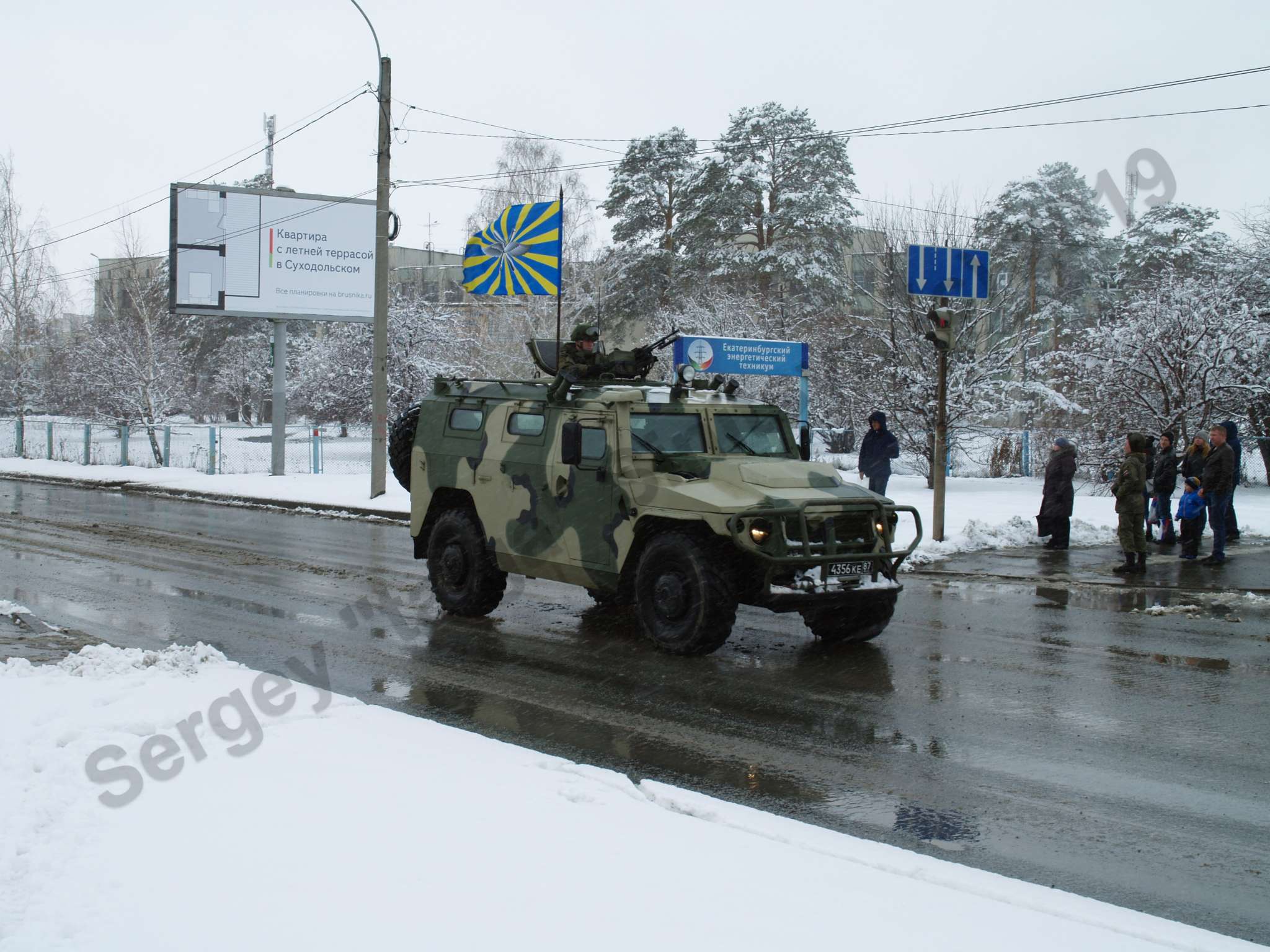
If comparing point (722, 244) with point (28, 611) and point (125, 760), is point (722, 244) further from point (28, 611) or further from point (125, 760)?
point (125, 760)

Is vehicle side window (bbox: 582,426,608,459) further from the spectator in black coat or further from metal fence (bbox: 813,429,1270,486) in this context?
metal fence (bbox: 813,429,1270,486)

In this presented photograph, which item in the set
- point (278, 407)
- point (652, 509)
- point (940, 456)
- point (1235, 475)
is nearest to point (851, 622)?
point (652, 509)

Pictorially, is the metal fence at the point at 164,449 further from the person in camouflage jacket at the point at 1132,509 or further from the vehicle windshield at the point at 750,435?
the vehicle windshield at the point at 750,435

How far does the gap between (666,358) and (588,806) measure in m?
28.0

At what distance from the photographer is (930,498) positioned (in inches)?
843

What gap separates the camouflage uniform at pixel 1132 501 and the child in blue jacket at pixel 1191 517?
156 cm

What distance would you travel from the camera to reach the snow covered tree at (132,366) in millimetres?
34969

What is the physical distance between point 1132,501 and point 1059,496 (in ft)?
6.12

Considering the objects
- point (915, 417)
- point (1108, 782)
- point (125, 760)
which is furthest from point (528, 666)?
point (915, 417)

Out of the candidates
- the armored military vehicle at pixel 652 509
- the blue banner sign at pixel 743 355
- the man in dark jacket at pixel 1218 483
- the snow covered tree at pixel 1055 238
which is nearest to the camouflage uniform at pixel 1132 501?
the man in dark jacket at pixel 1218 483

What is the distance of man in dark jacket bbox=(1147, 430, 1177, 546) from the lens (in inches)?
586

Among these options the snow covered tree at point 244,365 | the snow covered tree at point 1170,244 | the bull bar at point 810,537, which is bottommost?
the bull bar at point 810,537

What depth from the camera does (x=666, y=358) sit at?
107 feet

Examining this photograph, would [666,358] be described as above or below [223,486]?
above
